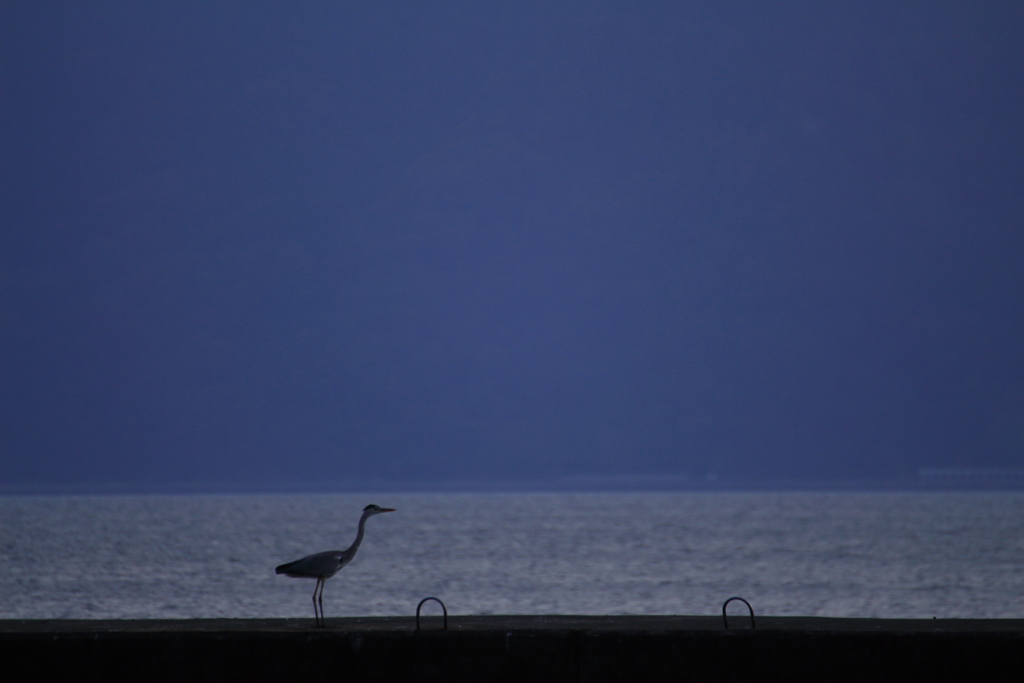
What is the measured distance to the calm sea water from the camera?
4334cm

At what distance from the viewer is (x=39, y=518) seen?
12712 cm

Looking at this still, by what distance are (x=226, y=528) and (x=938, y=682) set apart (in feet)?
335

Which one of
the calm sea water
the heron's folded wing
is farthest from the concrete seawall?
the calm sea water

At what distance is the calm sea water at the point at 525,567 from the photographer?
142 ft

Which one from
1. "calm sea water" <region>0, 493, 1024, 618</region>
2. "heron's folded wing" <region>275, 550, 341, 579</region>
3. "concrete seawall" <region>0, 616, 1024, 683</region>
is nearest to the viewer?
"concrete seawall" <region>0, 616, 1024, 683</region>

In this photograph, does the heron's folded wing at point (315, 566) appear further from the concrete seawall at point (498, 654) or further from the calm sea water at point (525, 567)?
the calm sea water at point (525, 567)

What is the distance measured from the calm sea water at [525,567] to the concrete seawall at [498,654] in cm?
3024

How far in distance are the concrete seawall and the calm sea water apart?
99.2 ft

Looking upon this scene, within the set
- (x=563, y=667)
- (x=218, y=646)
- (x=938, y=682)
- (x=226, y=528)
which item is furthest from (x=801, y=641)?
(x=226, y=528)

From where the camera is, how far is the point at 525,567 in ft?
206

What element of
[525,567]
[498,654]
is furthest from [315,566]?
[525,567]

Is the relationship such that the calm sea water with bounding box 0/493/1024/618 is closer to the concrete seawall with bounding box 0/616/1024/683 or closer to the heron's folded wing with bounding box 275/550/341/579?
the heron's folded wing with bounding box 275/550/341/579

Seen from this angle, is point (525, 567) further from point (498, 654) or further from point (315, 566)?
point (498, 654)

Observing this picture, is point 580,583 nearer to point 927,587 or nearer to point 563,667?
point 927,587
